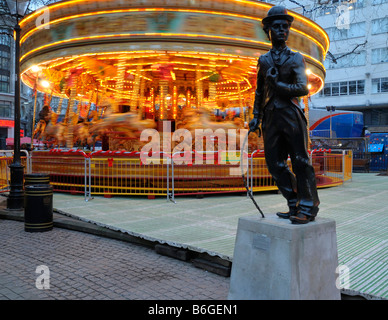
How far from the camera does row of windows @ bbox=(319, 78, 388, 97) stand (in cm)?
3616

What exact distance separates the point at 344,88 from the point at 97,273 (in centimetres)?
3872

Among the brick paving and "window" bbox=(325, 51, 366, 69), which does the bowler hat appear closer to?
the brick paving

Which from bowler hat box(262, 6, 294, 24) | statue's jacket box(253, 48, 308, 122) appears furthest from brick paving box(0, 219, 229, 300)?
bowler hat box(262, 6, 294, 24)

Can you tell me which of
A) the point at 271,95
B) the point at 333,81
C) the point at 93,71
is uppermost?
the point at 333,81

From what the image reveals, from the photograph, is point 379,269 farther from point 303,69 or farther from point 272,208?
point 272,208

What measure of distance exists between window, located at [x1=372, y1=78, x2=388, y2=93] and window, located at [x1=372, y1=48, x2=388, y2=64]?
1.85 m

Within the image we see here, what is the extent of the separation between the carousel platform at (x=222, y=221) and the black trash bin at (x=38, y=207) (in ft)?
2.21

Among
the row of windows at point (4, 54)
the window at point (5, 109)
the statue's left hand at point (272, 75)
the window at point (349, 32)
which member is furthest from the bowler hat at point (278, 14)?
the row of windows at point (4, 54)

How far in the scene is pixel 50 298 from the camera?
3994 mm

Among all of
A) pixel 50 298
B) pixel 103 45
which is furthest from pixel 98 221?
pixel 103 45

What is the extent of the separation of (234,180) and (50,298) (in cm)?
719

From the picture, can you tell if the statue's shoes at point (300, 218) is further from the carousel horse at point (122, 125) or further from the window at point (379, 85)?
the window at point (379, 85)

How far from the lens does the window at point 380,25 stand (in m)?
35.1

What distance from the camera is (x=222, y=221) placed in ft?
22.8
